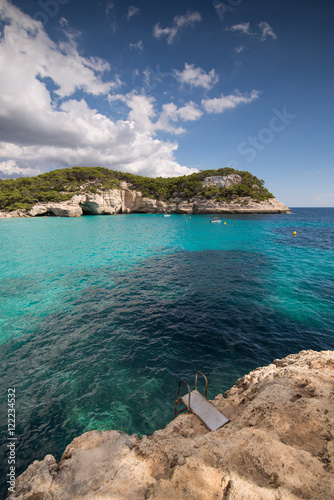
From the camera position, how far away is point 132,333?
32.8 ft

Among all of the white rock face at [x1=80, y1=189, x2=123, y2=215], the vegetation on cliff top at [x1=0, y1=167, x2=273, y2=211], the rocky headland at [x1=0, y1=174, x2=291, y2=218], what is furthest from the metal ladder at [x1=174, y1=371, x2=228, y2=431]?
the vegetation on cliff top at [x1=0, y1=167, x2=273, y2=211]

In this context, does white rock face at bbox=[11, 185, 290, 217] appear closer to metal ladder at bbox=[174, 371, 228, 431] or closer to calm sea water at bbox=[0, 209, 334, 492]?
calm sea water at bbox=[0, 209, 334, 492]

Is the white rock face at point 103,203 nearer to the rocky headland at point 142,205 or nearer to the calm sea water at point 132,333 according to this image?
the rocky headland at point 142,205

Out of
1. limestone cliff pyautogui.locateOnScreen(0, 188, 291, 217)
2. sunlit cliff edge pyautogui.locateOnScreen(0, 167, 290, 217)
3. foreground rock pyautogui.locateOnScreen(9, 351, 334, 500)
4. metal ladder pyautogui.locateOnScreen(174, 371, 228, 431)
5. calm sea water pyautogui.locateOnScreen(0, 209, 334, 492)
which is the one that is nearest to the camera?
foreground rock pyautogui.locateOnScreen(9, 351, 334, 500)

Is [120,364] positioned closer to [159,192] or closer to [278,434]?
[278,434]

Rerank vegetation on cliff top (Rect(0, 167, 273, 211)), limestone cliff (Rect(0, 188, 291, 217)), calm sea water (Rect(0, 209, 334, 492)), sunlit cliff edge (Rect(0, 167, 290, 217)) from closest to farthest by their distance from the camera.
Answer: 1. calm sea water (Rect(0, 209, 334, 492))
2. limestone cliff (Rect(0, 188, 291, 217))
3. sunlit cliff edge (Rect(0, 167, 290, 217))
4. vegetation on cliff top (Rect(0, 167, 273, 211))

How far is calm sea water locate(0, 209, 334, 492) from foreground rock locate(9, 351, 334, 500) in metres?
2.28

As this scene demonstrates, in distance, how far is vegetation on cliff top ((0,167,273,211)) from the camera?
73.0 m

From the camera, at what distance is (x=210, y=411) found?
5000 millimetres

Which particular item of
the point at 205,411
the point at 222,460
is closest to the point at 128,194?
the point at 205,411

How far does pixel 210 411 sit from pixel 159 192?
9399 cm

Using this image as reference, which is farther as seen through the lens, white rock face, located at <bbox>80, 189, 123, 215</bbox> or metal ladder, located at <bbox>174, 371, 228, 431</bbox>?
white rock face, located at <bbox>80, 189, 123, 215</bbox>

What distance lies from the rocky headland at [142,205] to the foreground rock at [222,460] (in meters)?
77.6

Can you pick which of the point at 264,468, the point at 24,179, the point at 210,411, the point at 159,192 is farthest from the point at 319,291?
the point at 24,179
